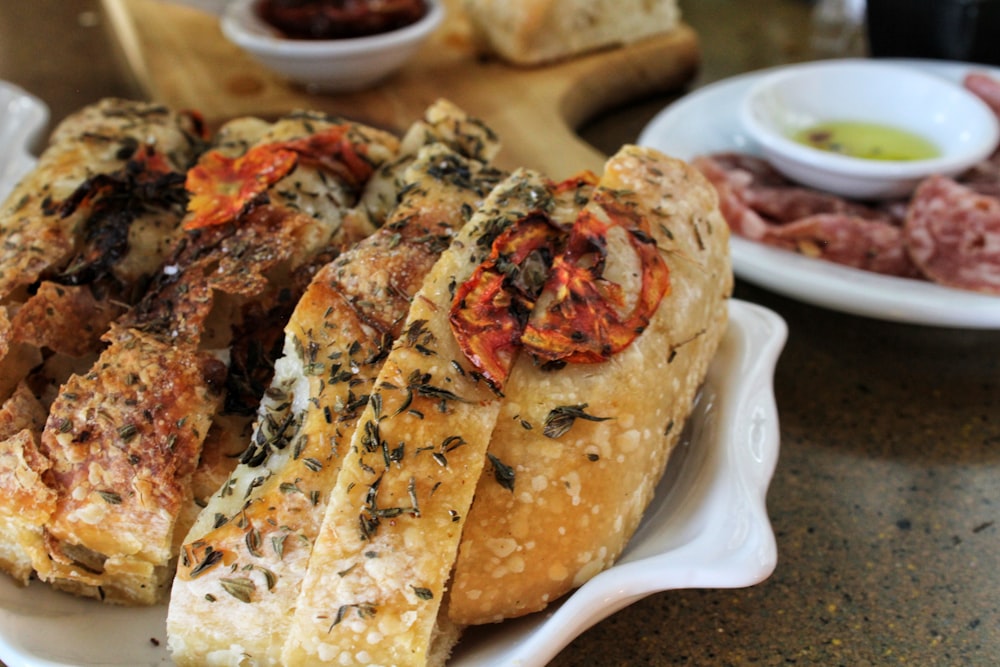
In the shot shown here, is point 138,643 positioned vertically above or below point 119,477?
below

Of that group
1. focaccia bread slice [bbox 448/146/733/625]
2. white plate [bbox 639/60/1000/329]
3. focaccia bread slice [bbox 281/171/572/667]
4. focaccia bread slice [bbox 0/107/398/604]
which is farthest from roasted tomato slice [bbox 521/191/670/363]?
white plate [bbox 639/60/1000/329]

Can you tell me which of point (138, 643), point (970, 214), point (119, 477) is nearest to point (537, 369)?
point (119, 477)

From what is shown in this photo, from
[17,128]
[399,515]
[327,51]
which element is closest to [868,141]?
[327,51]

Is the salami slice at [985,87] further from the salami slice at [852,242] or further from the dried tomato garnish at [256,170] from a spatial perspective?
the dried tomato garnish at [256,170]

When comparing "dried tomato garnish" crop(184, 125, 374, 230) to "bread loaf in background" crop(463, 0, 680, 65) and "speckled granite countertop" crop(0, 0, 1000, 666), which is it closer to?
"speckled granite countertop" crop(0, 0, 1000, 666)

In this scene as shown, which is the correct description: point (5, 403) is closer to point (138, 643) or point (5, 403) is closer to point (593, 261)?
point (138, 643)

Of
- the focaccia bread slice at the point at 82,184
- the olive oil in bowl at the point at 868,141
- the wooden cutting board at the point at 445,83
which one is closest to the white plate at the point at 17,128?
the wooden cutting board at the point at 445,83

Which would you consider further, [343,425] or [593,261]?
[593,261]
